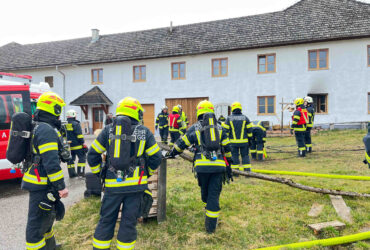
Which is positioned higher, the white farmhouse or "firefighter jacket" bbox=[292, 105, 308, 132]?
the white farmhouse

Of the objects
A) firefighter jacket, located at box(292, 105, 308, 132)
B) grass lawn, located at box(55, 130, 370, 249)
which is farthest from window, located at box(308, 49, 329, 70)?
grass lawn, located at box(55, 130, 370, 249)

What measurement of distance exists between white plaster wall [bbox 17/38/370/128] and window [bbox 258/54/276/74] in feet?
0.97

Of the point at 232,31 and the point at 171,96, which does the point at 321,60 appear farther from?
the point at 171,96

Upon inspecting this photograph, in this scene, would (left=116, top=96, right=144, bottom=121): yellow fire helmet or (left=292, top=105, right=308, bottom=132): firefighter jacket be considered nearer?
(left=116, top=96, right=144, bottom=121): yellow fire helmet

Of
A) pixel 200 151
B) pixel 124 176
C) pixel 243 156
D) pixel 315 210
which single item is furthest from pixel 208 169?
pixel 243 156

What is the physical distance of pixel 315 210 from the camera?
452 cm

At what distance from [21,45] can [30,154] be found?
29.8m

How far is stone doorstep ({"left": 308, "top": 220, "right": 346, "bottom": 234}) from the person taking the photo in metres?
3.81

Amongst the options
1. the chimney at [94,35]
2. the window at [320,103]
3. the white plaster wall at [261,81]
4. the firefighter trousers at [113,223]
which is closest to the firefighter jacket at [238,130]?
the firefighter trousers at [113,223]

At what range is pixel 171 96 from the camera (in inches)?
800

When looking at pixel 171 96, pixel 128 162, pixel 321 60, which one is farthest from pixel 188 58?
pixel 128 162

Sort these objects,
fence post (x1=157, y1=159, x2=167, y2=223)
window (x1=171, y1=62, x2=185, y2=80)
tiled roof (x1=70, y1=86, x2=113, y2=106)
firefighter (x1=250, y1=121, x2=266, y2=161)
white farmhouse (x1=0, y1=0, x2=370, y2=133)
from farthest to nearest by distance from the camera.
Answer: tiled roof (x1=70, y1=86, x2=113, y2=106) → window (x1=171, y1=62, x2=185, y2=80) → white farmhouse (x1=0, y1=0, x2=370, y2=133) → firefighter (x1=250, y1=121, x2=266, y2=161) → fence post (x1=157, y1=159, x2=167, y2=223)

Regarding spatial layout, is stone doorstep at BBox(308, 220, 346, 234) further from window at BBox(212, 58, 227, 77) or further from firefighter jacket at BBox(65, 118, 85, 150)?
window at BBox(212, 58, 227, 77)

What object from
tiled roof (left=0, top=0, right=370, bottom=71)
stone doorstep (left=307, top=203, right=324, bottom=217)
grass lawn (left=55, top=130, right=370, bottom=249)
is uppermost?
tiled roof (left=0, top=0, right=370, bottom=71)
